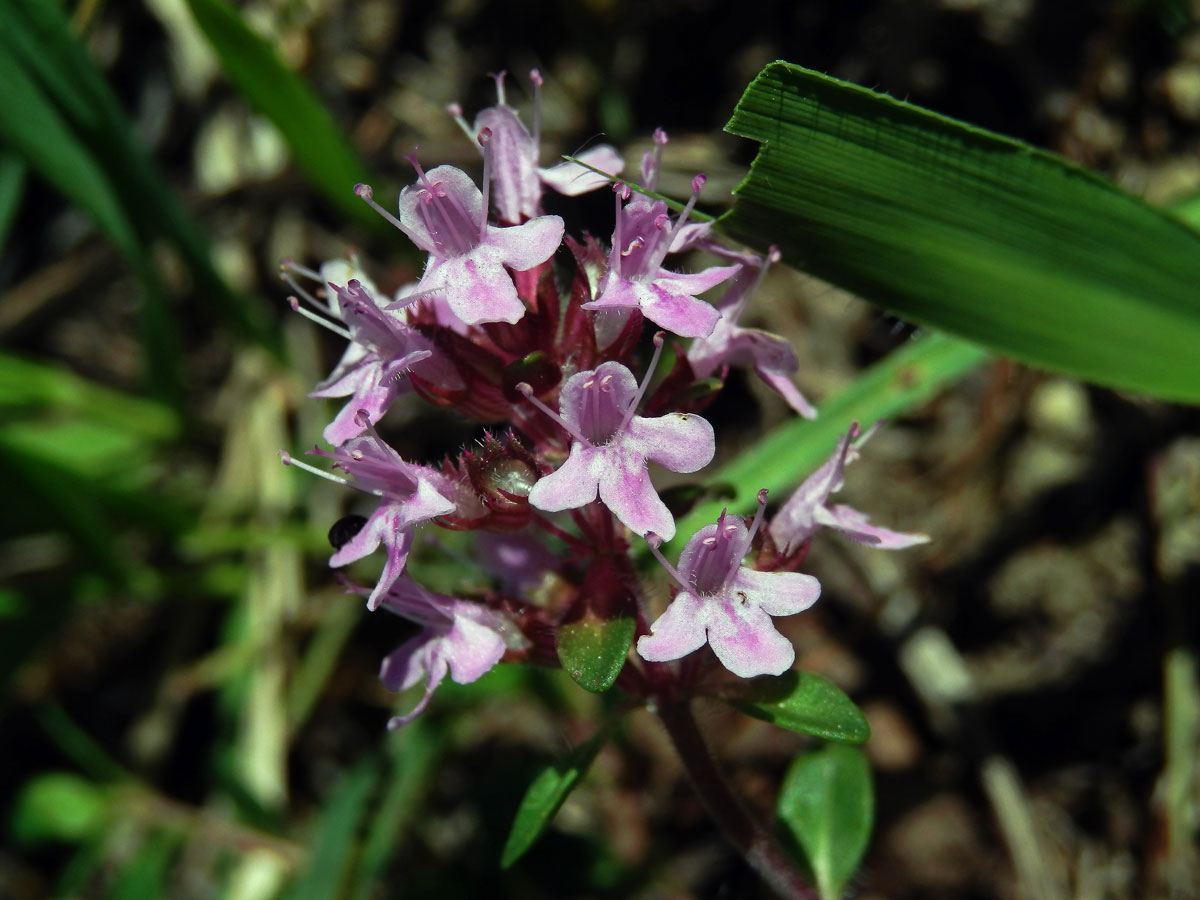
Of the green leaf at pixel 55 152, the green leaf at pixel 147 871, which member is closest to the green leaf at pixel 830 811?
the green leaf at pixel 147 871

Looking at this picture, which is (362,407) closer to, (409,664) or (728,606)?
(409,664)

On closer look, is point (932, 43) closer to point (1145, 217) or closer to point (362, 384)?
point (1145, 217)

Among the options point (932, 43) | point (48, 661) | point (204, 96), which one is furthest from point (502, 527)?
point (204, 96)

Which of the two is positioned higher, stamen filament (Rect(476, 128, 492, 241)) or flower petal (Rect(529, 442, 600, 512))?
stamen filament (Rect(476, 128, 492, 241))

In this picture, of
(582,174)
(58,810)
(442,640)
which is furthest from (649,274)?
(58,810)

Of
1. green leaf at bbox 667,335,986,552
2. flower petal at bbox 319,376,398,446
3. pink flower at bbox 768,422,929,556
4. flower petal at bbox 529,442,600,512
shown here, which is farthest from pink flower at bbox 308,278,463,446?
green leaf at bbox 667,335,986,552

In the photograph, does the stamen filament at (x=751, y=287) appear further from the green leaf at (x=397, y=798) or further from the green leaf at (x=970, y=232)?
the green leaf at (x=397, y=798)

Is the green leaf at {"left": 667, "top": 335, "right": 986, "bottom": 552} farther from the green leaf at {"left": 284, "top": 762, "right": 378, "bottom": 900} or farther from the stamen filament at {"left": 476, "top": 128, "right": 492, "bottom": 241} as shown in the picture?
the green leaf at {"left": 284, "top": 762, "right": 378, "bottom": 900}
